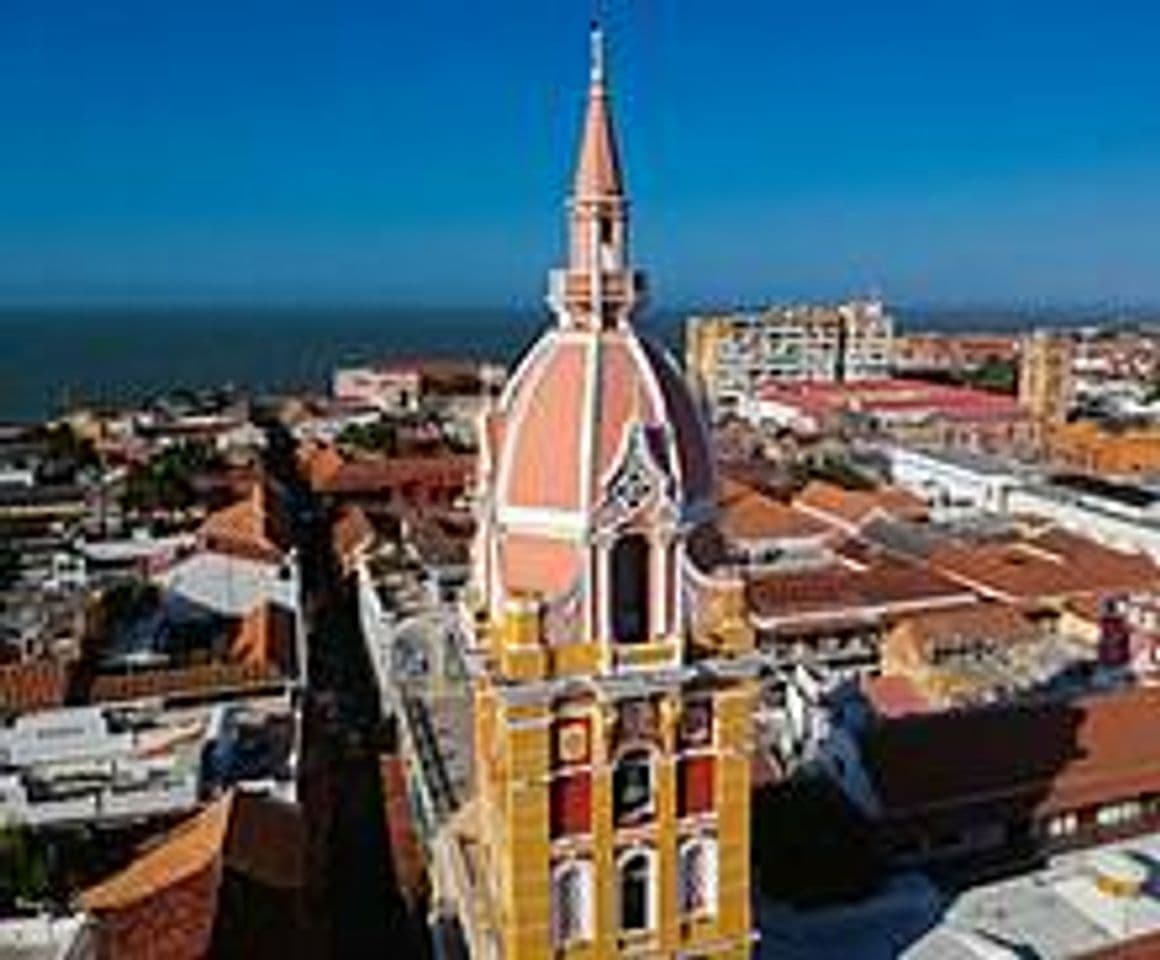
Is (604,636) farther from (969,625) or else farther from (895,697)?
(969,625)

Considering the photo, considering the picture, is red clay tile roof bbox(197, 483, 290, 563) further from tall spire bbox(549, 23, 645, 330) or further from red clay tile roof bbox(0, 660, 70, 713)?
tall spire bbox(549, 23, 645, 330)

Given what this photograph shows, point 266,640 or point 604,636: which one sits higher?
point 604,636

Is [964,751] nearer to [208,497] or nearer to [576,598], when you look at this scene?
[576,598]

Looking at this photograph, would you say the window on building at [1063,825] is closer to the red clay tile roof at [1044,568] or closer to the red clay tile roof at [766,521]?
the red clay tile roof at [1044,568]

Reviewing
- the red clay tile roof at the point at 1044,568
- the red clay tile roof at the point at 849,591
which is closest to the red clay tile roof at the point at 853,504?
the red clay tile roof at the point at 1044,568

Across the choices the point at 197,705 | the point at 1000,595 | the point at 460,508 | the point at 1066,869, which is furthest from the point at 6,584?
the point at 1066,869

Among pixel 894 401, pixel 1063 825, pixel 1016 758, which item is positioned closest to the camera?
pixel 1063 825

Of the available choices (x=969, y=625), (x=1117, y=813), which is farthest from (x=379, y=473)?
(x=1117, y=813)
